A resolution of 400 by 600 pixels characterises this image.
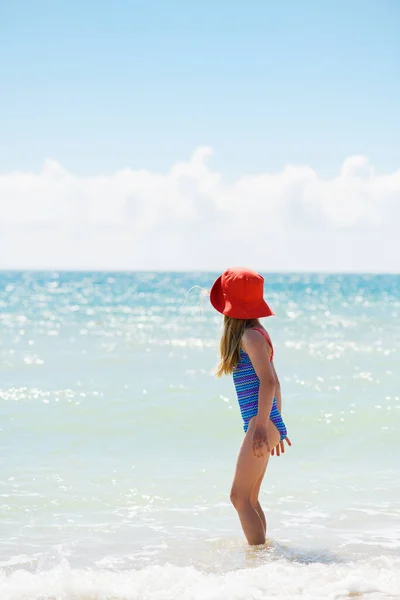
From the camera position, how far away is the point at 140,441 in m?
7.49

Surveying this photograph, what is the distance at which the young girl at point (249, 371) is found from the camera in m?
4.07

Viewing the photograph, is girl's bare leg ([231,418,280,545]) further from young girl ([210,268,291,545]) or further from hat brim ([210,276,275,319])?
hat brim ([210,276,275,319])

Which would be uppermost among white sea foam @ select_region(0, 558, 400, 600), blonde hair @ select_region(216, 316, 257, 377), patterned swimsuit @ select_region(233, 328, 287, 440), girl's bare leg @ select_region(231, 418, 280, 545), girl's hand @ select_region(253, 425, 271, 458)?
blonde hair @ select_region(216, 316, 257, 377)

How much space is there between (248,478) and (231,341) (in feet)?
2.59

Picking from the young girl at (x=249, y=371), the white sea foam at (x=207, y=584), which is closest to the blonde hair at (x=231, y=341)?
the young girl at (x=249, y=371)

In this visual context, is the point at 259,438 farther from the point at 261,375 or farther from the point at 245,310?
the point at 245,310

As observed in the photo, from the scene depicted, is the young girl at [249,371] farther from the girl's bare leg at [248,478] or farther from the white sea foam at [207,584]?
the white sea foam at [207,584]

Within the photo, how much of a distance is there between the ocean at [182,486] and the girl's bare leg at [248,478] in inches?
9.4

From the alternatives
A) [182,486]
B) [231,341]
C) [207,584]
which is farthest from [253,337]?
[182,486]

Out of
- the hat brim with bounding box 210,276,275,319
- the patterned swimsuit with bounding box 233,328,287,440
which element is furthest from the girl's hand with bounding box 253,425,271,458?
the hat brim with bounding box 210,276,275,319

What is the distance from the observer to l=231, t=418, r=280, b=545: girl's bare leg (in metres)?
4.18

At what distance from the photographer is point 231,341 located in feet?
13.7

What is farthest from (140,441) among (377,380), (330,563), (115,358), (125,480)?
(115,358)

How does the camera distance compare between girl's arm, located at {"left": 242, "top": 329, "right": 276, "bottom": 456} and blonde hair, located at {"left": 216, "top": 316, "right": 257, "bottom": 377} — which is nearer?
girl's arm, located at {"left": 242, "top": 329, "right": 276, "bottom": 456}
